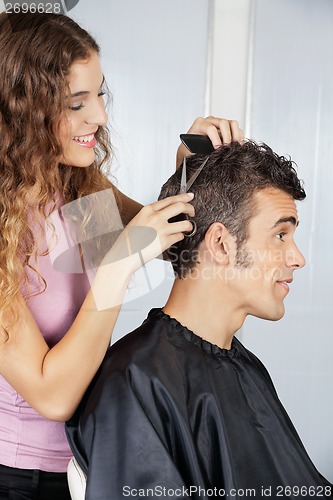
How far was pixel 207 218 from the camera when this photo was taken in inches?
71.5

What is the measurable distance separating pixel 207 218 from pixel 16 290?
1.67ft

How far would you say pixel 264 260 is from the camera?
5.90 feet

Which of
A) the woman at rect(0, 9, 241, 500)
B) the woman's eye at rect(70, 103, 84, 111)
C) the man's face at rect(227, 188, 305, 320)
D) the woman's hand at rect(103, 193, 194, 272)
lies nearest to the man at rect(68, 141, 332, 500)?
the man's face at rect(227, 188, 305, 320)

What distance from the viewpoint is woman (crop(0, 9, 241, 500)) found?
155 cm

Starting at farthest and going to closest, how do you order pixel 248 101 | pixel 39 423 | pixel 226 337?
pixel 248 101, pixel 226 337, pixel 39 423

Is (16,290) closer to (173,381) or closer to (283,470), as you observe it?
(173,381)

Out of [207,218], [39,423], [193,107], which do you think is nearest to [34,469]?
[39,423]

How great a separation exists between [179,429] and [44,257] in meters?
0.50

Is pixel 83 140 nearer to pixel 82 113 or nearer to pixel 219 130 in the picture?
pixel 82 113

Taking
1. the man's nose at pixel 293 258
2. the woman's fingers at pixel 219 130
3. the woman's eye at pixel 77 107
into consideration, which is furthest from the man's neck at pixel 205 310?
the woman's eye at pixel 77 107

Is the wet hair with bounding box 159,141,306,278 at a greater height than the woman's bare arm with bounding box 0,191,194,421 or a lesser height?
greater

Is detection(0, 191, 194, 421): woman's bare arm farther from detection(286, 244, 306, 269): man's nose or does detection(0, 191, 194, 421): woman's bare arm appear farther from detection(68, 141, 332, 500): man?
Answer: detection(286, 244, 306, 269): man's nose

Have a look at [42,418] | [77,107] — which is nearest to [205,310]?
[42,418]

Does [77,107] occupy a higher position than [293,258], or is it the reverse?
[77,107]
